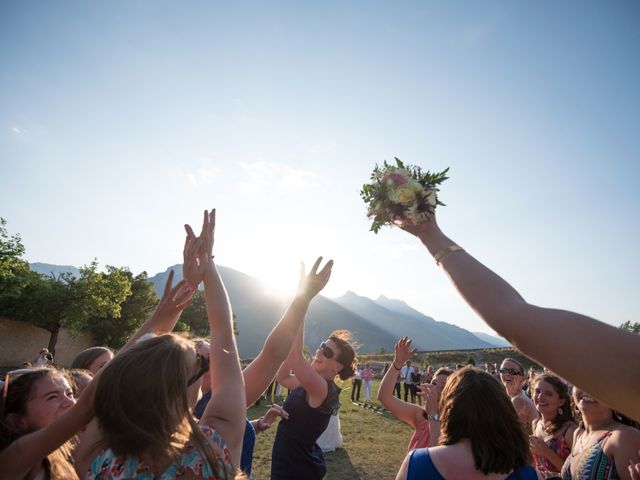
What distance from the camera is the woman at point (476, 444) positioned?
8.09ft

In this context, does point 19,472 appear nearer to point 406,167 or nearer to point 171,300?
point 171,300

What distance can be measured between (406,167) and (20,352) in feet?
148

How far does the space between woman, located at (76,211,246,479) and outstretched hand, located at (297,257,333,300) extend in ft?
3.57

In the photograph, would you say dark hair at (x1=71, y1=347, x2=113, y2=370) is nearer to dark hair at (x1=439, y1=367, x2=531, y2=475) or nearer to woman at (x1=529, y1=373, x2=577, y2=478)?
dark hair at (x1=439, y1=367, x2=531, y2=475)

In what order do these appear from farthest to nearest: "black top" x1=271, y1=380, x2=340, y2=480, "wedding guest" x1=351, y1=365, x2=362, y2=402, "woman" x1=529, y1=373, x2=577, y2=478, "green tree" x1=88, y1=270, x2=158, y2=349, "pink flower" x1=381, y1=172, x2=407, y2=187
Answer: "green tree" x1=88, y1=270, x2=158, y2=349
"wedding guest" x1=351, y1=365, x2=362, y2=402
"woman" x1=529, y1=373, x2=577, y2=478
"black top" x1=271, y1=380, x2=340, y2=480
"pink flower" x1=381, y1=172, x2=407, y2=187

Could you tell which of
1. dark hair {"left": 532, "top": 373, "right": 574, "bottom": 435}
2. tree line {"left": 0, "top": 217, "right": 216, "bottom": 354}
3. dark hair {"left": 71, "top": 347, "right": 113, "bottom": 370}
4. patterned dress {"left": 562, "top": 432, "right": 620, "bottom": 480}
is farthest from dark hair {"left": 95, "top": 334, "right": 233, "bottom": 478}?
tree line {"left": 0, "top": 217, "right": 216, "bottom": 354}

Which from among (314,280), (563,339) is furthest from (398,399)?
(563,339)

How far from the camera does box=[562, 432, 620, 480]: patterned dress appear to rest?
11.2 ft

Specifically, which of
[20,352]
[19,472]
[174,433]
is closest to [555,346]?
[174,433]

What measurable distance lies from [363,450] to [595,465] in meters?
9.48

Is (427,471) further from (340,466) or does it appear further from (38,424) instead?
(340,466)

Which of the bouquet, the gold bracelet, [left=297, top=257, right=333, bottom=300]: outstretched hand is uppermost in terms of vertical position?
the bouquet

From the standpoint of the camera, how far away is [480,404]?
8.86 ft

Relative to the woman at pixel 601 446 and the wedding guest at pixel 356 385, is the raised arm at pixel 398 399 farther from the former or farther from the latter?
the wedding guest at pixel 356 385
